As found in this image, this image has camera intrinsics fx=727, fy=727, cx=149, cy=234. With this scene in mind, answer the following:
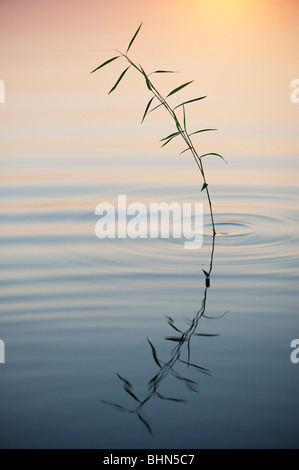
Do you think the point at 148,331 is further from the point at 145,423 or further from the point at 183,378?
the point at 145,423

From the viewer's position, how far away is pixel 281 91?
545 cm

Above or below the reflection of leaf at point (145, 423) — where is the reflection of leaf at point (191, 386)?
above

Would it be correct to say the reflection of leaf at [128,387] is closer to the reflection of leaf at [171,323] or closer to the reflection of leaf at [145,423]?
the reflection of leaf at [145,423]

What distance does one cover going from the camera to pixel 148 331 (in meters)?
2.32

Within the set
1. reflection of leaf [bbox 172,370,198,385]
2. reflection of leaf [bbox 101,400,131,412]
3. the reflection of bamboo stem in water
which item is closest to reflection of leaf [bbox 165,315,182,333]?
the reflection of bamboo stem in water

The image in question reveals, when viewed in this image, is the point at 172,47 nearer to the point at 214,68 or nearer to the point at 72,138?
the point at 214,68

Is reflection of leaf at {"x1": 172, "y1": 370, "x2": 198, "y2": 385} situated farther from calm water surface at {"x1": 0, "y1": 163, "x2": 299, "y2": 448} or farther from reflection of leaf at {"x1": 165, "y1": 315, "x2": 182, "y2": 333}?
reflection of leaf at {"x1": 165, "y1": 315, "x2": 182, "y2": 333}

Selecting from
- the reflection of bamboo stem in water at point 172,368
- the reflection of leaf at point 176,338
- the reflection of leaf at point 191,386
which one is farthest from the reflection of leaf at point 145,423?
the reflection of leaf at point 176,338

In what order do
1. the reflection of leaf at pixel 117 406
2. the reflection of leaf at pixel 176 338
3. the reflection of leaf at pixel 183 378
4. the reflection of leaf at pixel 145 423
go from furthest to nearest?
1. the reflection of leaf at pixel 176 338
2. the reflection of leaf at pixel 183 378
3. the reflection of leaf at pixel 117 406
4. the reflection of leaf at pixel 145 423

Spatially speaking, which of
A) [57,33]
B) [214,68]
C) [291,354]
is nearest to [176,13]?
[57,33]

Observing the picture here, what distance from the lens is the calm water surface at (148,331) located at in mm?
1815

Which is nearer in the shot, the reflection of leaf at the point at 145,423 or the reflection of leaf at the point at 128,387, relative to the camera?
the reflection of leaf at the point at 145,423
